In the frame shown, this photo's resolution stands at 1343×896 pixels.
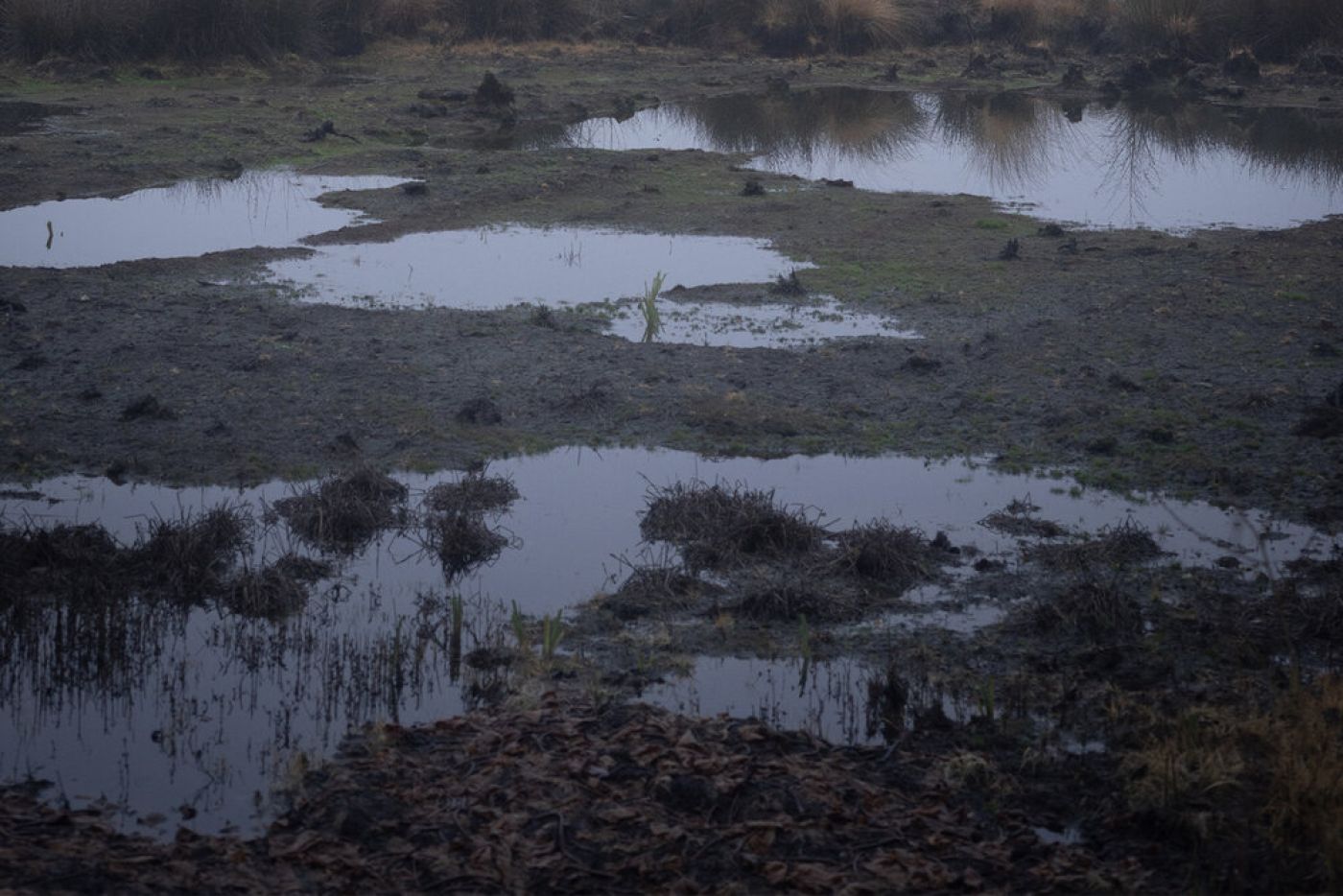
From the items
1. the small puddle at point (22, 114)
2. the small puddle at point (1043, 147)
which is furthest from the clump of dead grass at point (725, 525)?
the small puddle at point (22, 114)

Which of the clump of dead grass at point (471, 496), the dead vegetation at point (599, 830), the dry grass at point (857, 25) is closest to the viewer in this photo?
the dead vegetation at point (599, 830)

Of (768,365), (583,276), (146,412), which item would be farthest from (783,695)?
(583,276)

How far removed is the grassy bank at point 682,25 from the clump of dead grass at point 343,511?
23.6 meters

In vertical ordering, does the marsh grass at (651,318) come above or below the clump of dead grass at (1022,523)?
above

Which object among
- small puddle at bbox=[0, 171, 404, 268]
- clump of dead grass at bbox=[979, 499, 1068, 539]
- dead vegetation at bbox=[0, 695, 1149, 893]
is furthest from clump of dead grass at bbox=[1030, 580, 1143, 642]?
small puddle at bbox=[0, 171, 404, 268]

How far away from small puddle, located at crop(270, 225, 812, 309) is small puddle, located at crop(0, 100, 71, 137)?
30.7 ft

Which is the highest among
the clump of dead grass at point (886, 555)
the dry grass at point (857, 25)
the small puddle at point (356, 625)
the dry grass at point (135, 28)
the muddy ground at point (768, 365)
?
the dry grass at point (857, 25)

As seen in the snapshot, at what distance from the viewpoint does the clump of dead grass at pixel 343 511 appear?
746 centimetres

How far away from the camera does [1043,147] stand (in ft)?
77.6

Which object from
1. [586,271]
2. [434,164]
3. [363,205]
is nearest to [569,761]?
[586,271]

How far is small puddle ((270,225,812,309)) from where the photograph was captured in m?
12.3

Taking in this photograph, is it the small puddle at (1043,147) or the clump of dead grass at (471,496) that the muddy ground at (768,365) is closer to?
the clump of dead grass at (471,496)

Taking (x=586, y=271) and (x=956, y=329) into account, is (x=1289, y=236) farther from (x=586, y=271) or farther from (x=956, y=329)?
(x=586, y=271)

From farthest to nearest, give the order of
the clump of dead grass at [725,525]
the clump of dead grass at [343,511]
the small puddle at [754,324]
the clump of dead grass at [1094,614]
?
the small puddle at [754,324] → the clump of dead grass at [343,511] → the clump of dead grass at [725,525] → the clump of dead grass at [1094,614]
